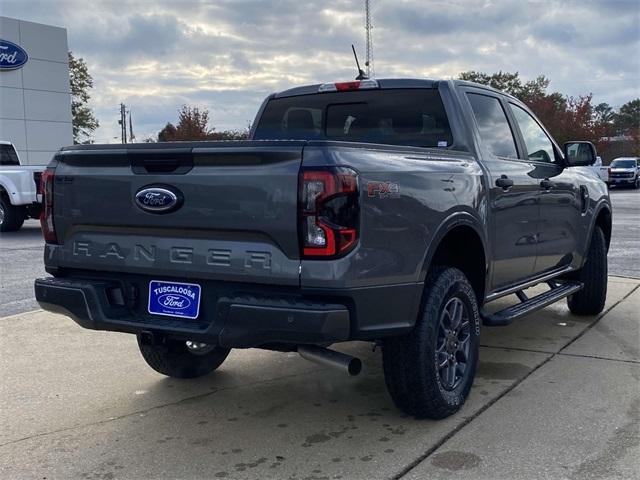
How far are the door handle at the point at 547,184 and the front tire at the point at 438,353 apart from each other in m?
1.48

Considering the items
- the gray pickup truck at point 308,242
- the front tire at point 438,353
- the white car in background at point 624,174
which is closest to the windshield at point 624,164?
the white car in background at point 624,174

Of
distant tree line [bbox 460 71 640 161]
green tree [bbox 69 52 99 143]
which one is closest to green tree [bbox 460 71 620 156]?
distant tree line [bbox 460 71 640 161]

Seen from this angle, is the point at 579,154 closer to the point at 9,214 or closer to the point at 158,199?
the point at 158,199

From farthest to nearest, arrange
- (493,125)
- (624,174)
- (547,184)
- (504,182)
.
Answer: (624,174) → (547,184) → (493,125) → (504,182)

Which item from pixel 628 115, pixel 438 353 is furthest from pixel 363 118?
pixel 628 115

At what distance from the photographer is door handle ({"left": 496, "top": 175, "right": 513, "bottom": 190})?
4500 mm

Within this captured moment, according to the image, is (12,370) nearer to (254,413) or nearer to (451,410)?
(254,413)

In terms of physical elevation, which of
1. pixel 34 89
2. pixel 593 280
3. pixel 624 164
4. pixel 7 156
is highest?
pixel 34 89

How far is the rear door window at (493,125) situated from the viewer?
4.79 m

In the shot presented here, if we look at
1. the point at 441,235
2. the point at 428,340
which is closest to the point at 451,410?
the point at 428,340

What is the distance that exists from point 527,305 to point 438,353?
127 cm

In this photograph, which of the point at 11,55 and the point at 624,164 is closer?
the point at 11,55

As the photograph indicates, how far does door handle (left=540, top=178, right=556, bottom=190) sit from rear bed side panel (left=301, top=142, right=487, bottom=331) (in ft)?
5.39

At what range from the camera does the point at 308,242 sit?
3107mm
